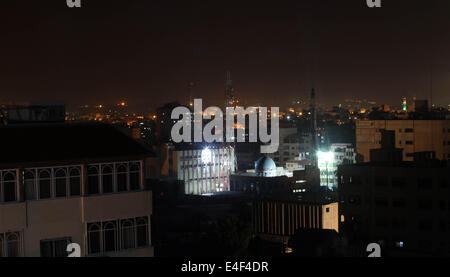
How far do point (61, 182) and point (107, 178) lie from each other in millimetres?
632

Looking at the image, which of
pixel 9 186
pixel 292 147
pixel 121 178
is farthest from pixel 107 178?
pixel 292 147

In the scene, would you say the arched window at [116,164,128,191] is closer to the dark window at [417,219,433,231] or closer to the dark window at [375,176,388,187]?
the dark window at [417,219,433,231]

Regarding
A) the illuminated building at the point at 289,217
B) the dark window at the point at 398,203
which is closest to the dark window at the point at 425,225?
the dark window at the point at 398,203

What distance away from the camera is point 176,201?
2158 inches

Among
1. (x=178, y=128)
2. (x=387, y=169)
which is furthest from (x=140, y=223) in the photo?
(x=178, y=128)

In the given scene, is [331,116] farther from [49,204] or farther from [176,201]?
[49,204]

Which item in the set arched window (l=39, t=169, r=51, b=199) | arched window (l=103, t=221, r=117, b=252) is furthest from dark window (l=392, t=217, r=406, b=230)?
arched window (l=39, t=169, r=51, b=199)

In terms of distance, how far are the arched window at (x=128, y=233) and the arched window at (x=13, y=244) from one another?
4.49ft

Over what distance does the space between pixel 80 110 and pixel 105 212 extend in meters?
42.3

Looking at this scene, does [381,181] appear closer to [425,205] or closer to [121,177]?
[425,205]

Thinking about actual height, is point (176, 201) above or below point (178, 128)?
below

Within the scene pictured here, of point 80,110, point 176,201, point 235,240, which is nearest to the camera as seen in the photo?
point 235,240

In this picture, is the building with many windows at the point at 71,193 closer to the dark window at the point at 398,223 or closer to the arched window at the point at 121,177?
the arched window at the point at 121,177
